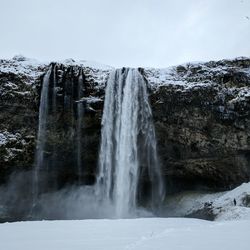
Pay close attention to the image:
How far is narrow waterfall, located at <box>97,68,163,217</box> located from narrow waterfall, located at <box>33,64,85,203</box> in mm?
1768

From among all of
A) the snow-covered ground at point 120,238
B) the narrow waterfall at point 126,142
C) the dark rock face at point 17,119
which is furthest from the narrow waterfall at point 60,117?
the snow-covered ground at point 120,238

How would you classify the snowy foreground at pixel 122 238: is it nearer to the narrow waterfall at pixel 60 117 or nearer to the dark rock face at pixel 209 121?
the narrow waterfall at pixel 60 117

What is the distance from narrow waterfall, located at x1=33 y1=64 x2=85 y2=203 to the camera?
2266 centimetres

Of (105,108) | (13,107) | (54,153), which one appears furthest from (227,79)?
(13,107)

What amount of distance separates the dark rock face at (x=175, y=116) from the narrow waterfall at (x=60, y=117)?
0.30 ft

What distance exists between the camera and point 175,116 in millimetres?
22547

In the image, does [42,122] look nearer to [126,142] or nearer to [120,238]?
[126,142]

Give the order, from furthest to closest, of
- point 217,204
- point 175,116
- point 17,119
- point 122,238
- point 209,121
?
point 209,121 < point 175,116 < point 17,119 < point 217,204 < point 122,238

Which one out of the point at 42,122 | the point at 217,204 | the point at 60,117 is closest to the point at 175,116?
the point at 217,204

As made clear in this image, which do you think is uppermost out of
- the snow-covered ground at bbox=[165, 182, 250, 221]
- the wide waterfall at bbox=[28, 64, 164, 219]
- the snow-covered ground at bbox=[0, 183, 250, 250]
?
the wide waterfall at bbox=[28, 64, 164, 219]

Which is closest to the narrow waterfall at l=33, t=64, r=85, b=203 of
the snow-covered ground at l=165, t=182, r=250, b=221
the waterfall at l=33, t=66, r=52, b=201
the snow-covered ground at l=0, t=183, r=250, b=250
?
the waterfall at l=33, t=66, r=52, b=201

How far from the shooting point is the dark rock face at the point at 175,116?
73.5 ft

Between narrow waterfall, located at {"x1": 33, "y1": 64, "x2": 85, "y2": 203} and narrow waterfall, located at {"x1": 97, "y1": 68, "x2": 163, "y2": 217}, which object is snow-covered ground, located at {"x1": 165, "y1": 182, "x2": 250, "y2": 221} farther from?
narrow waterfall, located at {"x1": 33, "y1": 64, "x2": 85, "y2": 203}

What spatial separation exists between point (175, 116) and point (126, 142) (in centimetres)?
341
